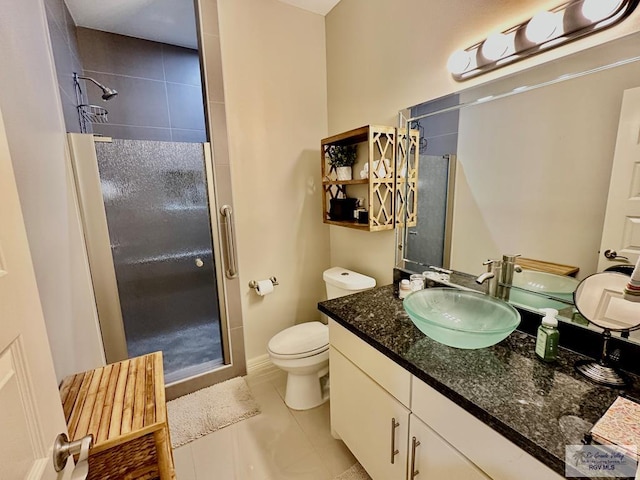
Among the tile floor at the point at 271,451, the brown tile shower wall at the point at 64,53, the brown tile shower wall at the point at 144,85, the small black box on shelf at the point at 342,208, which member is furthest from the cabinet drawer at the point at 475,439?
the brown tile shower wall at the point at 144,85

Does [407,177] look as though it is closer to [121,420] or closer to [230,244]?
[230,244]

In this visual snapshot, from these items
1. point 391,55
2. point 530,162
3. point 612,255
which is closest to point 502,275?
point 612,255

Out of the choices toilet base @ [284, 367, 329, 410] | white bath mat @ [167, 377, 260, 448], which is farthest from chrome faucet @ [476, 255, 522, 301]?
white bath mat @ [167, 377, 260, 448]

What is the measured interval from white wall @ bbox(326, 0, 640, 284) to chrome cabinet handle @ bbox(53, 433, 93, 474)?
159 cm

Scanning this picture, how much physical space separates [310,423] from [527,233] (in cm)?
158

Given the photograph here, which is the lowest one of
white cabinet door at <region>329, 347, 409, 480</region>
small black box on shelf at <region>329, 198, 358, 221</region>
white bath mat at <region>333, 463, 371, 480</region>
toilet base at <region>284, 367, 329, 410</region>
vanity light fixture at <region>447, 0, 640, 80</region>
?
white bath mat at <region>333, 463, 371, 480</region>

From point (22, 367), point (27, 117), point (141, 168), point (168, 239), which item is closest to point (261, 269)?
point (168, 239)

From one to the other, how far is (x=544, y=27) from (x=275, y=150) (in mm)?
1562

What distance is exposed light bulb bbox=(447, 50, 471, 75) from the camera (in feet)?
4.21

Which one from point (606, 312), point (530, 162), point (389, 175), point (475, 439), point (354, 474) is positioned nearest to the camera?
point (475, 439)

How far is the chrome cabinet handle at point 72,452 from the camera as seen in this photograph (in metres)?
0.63

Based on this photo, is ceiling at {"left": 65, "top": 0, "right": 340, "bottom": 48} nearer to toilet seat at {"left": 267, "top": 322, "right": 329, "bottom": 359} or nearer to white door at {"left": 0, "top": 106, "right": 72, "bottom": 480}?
white door at {"left": 0, "top": 106, "right": 72, "bottom": 480}

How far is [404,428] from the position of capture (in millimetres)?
1067

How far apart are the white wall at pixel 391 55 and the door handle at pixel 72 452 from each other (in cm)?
159
